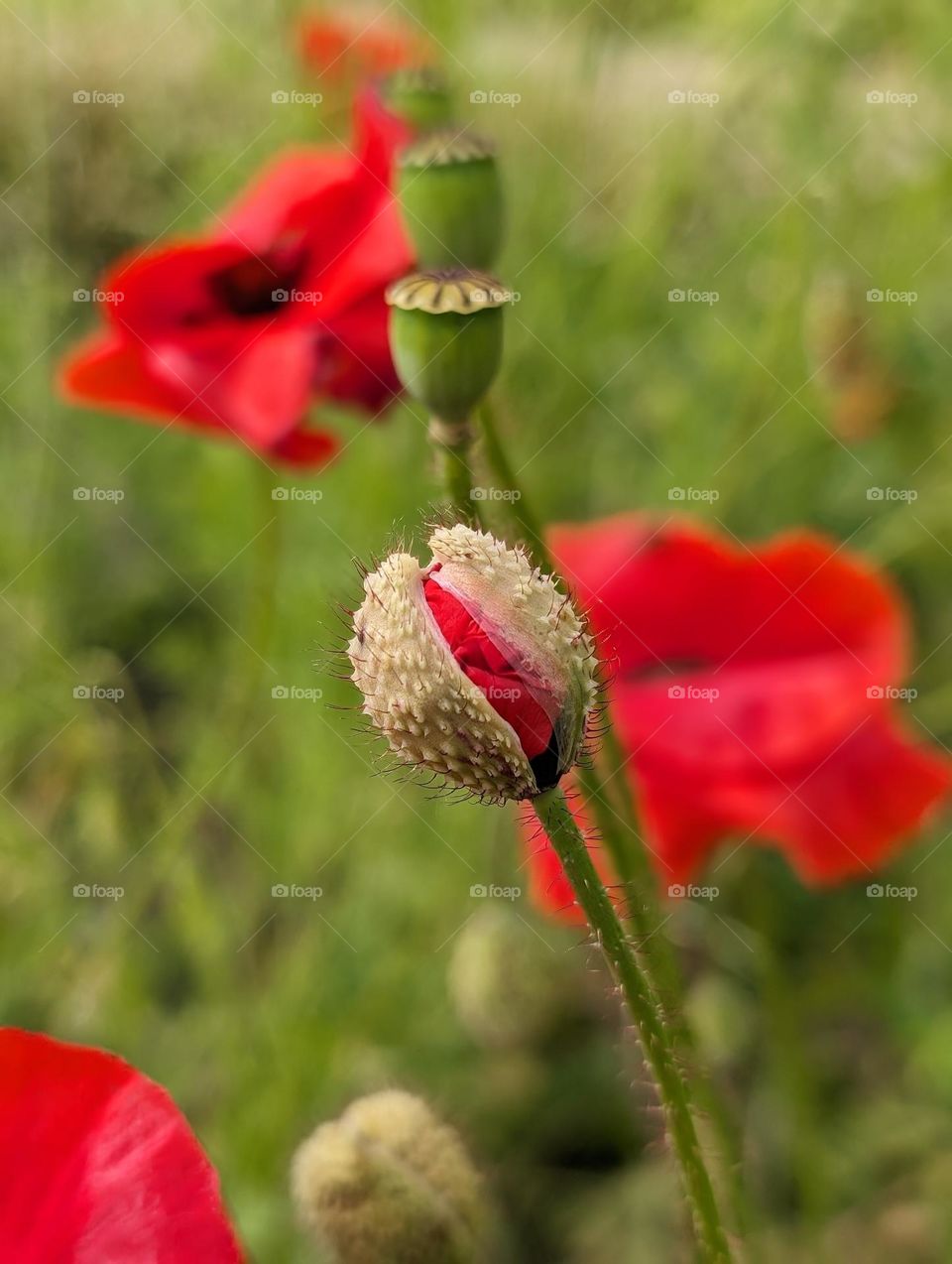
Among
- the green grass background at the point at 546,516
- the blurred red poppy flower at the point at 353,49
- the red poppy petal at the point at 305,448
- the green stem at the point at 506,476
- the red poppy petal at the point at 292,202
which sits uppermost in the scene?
the green stem at the point at 506,476

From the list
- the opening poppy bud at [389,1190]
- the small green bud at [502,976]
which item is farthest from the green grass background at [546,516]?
the opening poppy bud at [389,1190]

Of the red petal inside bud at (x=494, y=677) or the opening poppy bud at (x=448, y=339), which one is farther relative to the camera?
the opening poppy bud at (x=448, y=339)

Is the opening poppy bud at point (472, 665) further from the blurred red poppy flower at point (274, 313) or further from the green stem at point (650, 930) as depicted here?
the blurred red poppy flower at point (274, 313)

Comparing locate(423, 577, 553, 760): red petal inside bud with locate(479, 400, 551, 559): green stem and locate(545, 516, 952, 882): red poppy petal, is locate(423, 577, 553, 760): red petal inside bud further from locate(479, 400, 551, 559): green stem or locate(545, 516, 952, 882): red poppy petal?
locate(545, 516, 952, 882): red poppy petal

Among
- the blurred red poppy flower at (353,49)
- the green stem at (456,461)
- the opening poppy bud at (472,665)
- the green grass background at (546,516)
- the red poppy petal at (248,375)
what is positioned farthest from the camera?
the blurred red poppy flower at (353,49)

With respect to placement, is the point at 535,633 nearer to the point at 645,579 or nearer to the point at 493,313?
the point at 493,313

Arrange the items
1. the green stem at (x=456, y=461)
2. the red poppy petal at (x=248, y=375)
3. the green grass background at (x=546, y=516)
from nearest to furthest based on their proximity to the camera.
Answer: the green stem at (x=456, y=461), the red poppy petal at (x=248, y=375), the green grass background at (x=546, y=516)

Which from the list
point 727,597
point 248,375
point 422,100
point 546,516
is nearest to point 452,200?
point 422,100

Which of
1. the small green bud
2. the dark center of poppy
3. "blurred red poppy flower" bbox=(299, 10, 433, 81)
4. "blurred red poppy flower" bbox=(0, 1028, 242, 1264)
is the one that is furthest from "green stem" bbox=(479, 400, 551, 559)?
"blurred red poppy flower" bbox=(299, 10, 433, 81)
